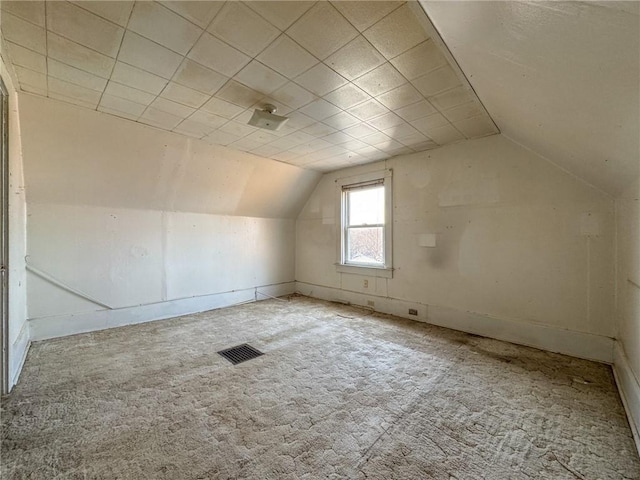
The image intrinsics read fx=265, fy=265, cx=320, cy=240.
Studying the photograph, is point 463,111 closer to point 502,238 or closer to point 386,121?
point 386,121

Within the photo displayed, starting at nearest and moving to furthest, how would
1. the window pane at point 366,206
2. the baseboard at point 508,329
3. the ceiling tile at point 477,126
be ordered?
the baseboard at point 508,329
the ceiling tile at point 477,126
the window pane at point 366,206

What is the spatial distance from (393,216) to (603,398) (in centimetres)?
288

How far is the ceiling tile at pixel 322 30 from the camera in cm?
154

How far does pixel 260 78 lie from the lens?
217 centimetres

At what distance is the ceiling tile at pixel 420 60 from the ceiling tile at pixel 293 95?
802mm

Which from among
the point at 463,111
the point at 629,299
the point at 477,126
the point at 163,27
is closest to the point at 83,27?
the point at 163,27

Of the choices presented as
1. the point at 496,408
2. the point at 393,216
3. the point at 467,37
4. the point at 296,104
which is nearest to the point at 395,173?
the point at 393,216

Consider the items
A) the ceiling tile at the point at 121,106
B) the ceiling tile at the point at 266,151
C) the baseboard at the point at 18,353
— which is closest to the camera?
the baseboard at the point at 18,353

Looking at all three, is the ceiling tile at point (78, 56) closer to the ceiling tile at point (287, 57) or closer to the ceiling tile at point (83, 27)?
the ceiling tile at point (83, 27)

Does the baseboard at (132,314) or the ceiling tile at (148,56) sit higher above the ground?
the ceiling tile at (148,56)

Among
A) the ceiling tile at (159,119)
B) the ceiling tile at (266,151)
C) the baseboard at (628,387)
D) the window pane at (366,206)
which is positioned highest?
the ceiling tile at (159,119)

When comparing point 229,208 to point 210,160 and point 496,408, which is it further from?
point 496,408

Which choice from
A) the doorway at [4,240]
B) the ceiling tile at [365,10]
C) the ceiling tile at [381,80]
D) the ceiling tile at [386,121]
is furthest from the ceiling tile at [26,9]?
the ceiling tile at [386,121]

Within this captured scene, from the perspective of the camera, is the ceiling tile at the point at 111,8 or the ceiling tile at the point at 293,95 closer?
the ceiling tile at the point at 111,8
